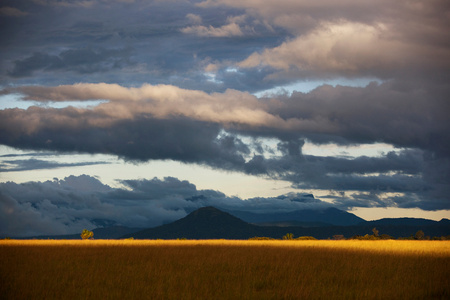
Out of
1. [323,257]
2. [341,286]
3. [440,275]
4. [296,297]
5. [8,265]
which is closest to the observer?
[296,297]

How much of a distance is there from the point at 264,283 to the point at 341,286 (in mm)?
3927

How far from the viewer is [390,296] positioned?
2222 centimetres

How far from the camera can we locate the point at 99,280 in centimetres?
2595

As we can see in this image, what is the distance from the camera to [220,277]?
27.4m

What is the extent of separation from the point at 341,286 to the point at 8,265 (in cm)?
2115

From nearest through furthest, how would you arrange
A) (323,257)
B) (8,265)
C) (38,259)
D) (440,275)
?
(440,275) < (8,265) < (38,259) < (323,257)

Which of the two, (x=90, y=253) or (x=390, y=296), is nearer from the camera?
(x=390, y=296)

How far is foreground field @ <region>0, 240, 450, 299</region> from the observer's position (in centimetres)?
2254

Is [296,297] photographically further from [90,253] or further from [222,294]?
[90,253]

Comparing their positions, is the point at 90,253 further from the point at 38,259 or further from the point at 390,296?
the point at 390,296

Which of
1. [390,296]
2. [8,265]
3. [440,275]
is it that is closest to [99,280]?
[8,265]

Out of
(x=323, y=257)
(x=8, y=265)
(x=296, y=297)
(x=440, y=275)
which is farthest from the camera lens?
(x=323, y=257)

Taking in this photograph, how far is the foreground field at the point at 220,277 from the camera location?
73.9ft

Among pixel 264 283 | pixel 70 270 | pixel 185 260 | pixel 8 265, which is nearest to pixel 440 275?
pixel 264 283
